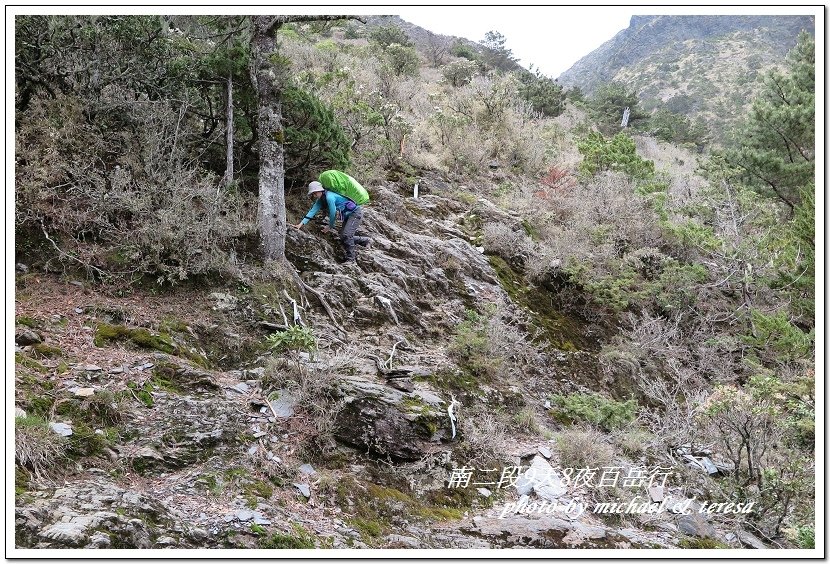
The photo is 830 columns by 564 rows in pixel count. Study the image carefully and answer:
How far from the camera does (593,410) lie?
6.59m

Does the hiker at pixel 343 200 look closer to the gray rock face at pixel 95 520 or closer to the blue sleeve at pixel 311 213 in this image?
the blue sleeve at pixel 311 213

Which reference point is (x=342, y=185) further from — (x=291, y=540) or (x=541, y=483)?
(x=291, y=540)

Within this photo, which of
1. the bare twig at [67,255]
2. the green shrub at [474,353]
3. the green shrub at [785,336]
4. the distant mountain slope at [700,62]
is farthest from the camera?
the distant mountain slope at [700,62]

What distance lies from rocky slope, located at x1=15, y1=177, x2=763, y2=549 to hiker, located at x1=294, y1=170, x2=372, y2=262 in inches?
23.0

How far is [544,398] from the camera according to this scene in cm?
690

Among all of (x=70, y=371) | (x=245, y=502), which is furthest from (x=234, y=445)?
(x=70, y=371)

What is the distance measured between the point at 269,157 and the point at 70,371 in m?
3.35

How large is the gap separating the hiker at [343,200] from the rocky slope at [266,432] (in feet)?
1.92

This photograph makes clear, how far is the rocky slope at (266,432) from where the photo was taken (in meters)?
3.32

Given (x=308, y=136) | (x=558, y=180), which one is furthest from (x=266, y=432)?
(x=558, y=180)

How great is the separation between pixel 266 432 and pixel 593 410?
426 cm

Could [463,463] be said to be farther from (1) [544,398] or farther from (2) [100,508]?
(2) [100,508]

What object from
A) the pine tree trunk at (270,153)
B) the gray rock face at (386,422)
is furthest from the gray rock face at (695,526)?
the pine tree trunk at (270,153)

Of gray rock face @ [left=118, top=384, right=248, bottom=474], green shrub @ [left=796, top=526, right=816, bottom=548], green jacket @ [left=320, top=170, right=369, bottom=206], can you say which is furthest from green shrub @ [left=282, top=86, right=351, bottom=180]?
green shrub @ [left=796, top=526, right=816, bottom=548]
